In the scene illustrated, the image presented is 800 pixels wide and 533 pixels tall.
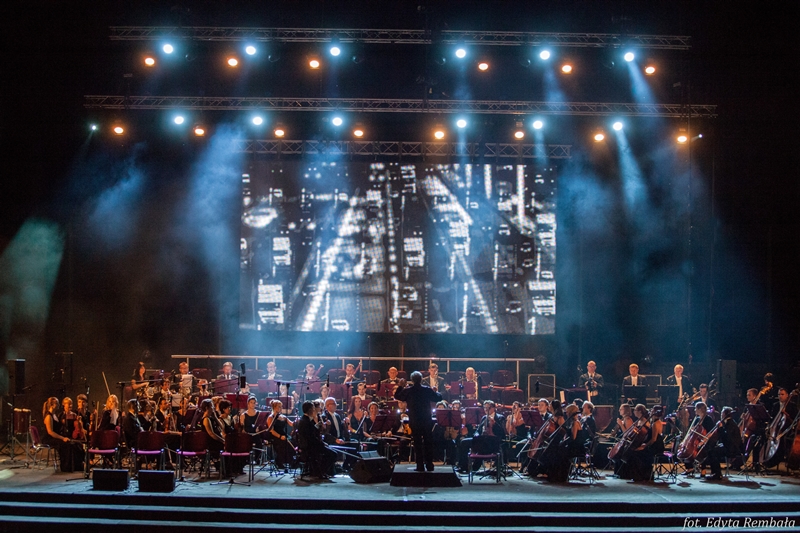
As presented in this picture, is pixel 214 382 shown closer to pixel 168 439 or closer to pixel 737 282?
pixel 168 439

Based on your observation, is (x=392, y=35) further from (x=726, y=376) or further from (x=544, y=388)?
(x=726, y=376)

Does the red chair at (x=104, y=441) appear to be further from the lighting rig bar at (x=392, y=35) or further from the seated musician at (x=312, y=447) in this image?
the lighting rig bar at (x=392, y=35)

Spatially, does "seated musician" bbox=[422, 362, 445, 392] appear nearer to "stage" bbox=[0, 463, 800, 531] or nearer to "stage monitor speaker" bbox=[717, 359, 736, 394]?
"stage" bbox=[0, 463, 800, 531]

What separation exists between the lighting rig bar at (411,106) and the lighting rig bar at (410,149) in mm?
1208

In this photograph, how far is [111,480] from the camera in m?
9.62

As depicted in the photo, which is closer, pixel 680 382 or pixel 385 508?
pixel 385 508

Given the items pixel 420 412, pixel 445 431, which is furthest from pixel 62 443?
pixel 445 431

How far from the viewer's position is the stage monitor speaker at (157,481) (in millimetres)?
9508

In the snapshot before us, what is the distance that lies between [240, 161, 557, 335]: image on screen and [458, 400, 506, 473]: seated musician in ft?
15.1

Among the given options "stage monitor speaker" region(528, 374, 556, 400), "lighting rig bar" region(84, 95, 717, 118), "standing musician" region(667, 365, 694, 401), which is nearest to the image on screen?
"stage monitor speaker" region(528, 374, 556, 400)

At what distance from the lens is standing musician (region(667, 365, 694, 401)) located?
14.2 metres

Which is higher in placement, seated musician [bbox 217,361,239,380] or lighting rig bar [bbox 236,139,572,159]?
lighting rig bar [bbox 236,139,572,159]

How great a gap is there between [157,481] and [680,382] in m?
9.77

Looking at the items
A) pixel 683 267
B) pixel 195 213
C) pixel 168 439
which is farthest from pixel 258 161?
pixel 683 267
